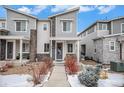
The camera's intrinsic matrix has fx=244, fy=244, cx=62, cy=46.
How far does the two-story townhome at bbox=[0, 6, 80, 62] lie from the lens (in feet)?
65.6

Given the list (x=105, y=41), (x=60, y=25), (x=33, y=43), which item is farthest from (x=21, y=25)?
(x=105, y=41)

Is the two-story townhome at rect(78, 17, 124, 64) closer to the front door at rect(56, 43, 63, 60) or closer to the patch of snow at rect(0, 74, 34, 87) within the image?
the front door at rect(56, 43, 63, 60)

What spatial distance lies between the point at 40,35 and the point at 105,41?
5.51m

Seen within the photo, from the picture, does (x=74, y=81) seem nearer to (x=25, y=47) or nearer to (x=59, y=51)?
(x=59, y=51)

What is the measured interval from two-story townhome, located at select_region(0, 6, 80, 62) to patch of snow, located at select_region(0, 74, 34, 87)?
21.4 ft

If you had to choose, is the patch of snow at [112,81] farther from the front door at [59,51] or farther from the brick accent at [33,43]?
the brick accent at [33,43]

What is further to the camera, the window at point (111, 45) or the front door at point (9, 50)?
the front door at point (9, 50)

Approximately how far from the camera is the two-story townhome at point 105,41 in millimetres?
18875

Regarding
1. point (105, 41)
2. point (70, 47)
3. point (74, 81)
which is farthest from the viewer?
point (70, 47)

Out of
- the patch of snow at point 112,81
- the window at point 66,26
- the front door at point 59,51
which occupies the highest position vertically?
the window at point 66,26

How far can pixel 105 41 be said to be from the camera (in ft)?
64.2

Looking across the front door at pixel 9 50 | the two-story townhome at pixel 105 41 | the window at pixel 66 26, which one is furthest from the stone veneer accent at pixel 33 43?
the two-story townhome at pixel 105 41

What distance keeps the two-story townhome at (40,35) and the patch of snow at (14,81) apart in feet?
21.4
